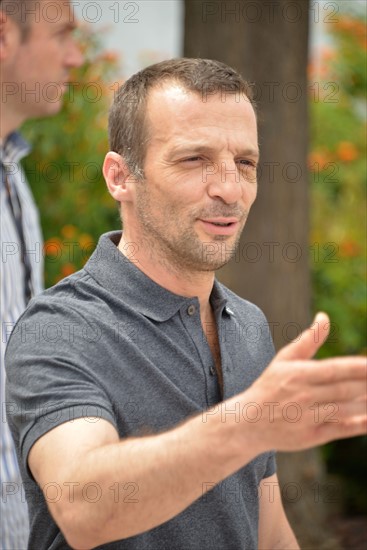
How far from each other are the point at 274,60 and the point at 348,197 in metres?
2.34

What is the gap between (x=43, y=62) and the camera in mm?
3195

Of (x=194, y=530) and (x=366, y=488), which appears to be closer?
(x=194, y=530)

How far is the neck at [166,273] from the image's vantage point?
7.13ft

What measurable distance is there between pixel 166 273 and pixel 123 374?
294 millimetres

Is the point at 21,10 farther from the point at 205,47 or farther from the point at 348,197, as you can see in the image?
the point at 348,197

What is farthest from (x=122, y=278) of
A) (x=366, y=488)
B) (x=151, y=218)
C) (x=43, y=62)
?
(x=366, y=488)

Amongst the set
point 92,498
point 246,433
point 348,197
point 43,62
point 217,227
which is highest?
point 43,62

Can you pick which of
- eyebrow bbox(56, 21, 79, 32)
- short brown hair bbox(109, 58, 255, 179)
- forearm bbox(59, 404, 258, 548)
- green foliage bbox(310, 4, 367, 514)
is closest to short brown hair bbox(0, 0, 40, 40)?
eyebrow bbox(56, 21, 79, 32)

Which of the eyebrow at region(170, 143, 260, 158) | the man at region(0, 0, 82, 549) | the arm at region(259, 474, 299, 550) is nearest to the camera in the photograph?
the eyebrow at region(170, 143, 260, 158)

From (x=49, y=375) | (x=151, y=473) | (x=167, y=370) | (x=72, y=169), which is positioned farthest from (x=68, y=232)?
(x=151, y=473)

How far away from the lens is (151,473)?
5.47 ft

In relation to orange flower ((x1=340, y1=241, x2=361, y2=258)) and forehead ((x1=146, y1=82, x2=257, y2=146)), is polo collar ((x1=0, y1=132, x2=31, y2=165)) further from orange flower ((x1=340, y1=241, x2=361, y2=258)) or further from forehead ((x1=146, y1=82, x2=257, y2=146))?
orange flower ((x1=340, y1=241, x2=361, y2=258))

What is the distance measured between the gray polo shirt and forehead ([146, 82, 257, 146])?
30 cm

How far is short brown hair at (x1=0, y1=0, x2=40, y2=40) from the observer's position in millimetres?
3172
